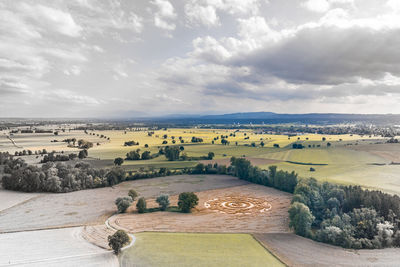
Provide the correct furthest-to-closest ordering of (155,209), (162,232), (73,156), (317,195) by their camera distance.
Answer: (73,156)
(155,209)
(317,195)
(162,232)

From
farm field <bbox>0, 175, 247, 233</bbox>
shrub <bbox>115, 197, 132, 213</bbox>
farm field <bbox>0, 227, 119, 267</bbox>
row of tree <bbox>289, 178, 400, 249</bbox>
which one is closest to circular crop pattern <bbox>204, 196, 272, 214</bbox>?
row of tree <bbox>289, 178, 400, 249</bbox>

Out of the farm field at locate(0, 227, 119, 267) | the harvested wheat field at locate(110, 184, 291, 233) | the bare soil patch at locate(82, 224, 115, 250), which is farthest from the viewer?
the harvested wheat field at locate(110, 184, 291, 233)

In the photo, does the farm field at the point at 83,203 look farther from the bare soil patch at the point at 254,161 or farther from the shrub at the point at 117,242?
the bare soil patch at the point at 254,161

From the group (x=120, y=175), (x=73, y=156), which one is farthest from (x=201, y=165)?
(x=73, y=156)

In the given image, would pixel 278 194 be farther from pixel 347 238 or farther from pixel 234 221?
pixel 347 238

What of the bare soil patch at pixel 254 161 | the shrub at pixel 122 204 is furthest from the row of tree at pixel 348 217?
the bare soil patch at pixel 254 161

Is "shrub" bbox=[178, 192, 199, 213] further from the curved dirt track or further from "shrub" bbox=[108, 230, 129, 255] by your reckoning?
"shrub" bbox=[108, 230, 129, 255]
